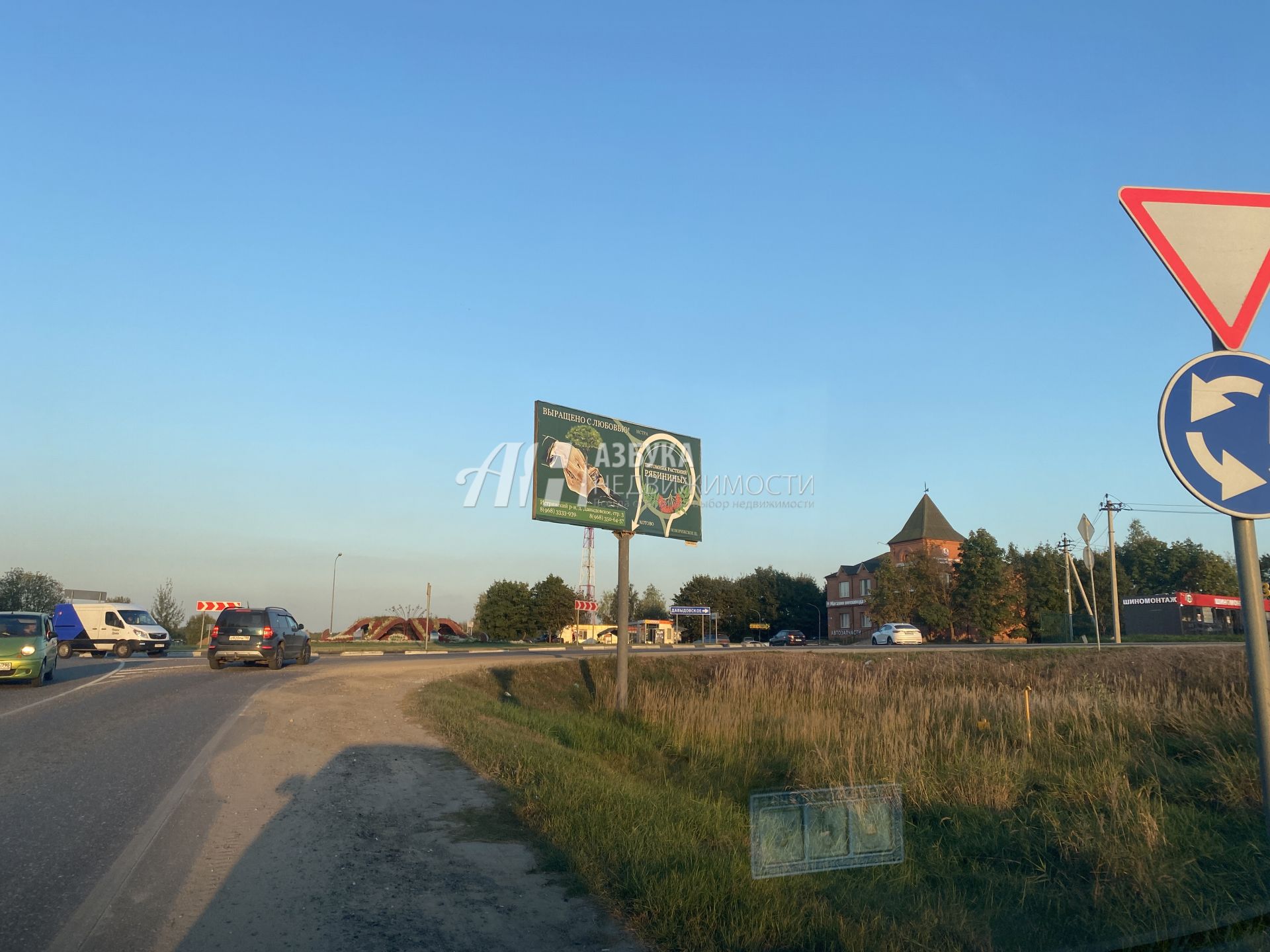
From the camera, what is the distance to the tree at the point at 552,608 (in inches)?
3553

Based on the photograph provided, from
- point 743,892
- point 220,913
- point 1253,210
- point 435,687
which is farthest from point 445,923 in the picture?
point 435,687

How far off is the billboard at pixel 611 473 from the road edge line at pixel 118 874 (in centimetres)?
1280

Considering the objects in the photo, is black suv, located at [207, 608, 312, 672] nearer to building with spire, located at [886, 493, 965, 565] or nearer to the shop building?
the shop building

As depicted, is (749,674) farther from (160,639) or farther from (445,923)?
(160,639)

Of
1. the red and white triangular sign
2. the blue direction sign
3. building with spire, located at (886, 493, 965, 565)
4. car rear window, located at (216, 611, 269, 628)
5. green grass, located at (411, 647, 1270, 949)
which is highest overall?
building with spire, located at (886, 493, 965, 565)

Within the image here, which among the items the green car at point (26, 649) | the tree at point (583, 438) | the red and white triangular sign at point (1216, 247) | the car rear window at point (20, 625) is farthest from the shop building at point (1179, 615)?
the red and white triangular sign at point (1216, 247)

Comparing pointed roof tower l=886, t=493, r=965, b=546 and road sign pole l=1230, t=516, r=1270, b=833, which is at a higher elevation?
pointed roof tower l=886, t=493, r=965, b=546

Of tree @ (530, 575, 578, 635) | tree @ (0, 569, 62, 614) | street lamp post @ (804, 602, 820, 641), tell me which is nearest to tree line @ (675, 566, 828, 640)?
street lamp post @ (804, 602, 820, 641)

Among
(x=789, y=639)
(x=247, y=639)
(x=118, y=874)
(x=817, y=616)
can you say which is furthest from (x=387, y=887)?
(x=817, y=616)

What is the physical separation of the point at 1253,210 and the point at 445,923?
582 centimetres

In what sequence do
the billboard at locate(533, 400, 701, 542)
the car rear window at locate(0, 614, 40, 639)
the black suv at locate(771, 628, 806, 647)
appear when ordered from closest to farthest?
the car rear window at locate(0, 614, 40, 639) < the billboard at locate(533, 400, 701, 542) < the black suv at locate(771, 628, 806, 647)

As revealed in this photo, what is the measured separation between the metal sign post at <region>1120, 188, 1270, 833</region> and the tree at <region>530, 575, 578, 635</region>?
8767cm

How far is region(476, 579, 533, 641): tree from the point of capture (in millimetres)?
90375

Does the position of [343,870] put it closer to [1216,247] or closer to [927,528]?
[1216,247]
